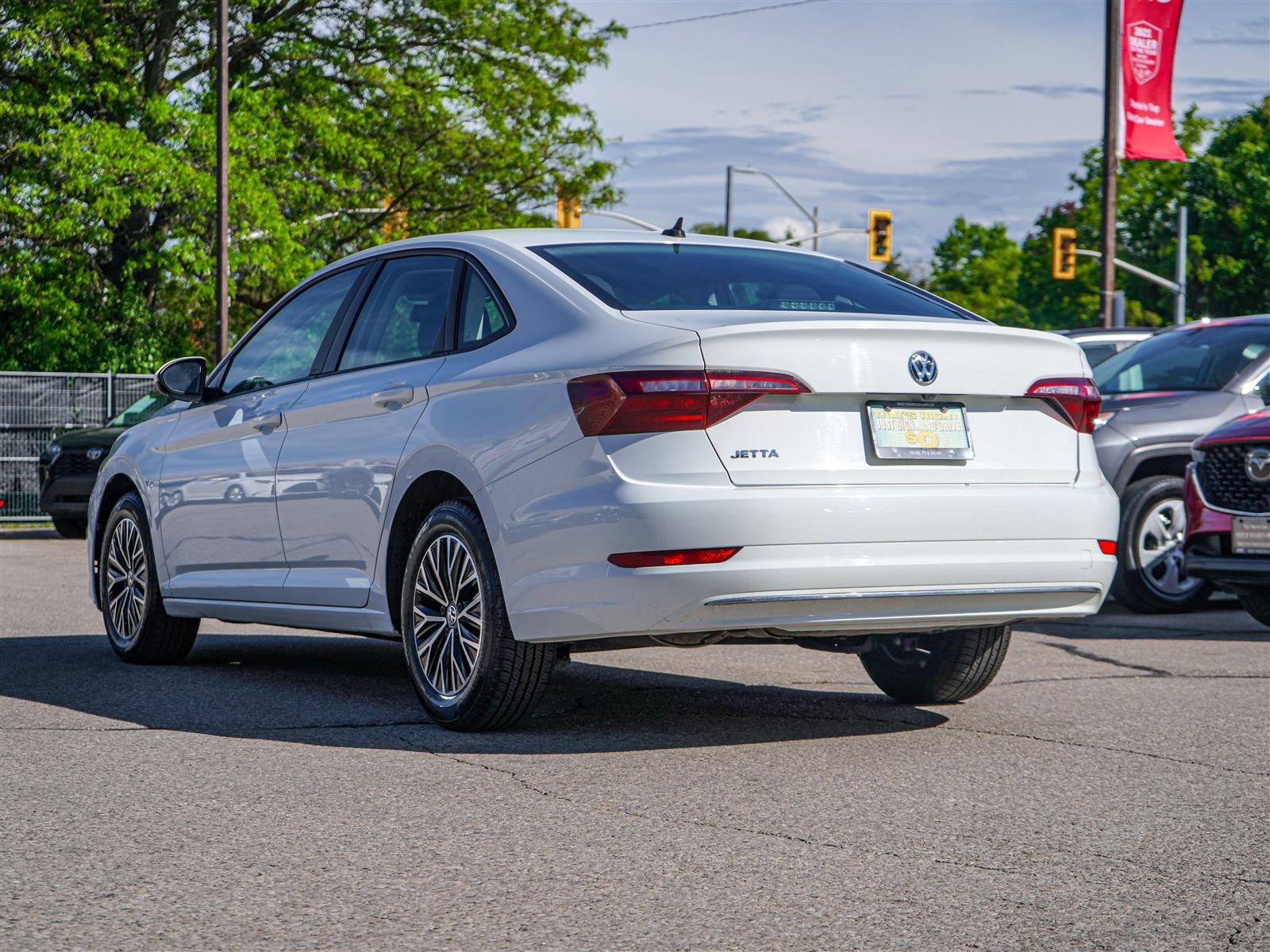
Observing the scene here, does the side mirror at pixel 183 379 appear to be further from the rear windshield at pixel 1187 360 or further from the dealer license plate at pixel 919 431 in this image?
the rear windshield at pixel 1187 360

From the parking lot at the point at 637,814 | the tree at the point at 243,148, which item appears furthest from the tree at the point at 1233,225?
the parking lot at the point at 637,814

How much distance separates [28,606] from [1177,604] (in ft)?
23.7

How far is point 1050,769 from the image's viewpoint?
5.41m

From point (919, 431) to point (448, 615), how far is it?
1.72 m

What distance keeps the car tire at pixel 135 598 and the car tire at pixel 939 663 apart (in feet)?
10.5

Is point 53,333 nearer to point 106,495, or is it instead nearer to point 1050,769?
point 106,495

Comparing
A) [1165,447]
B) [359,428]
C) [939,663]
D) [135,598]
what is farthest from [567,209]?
[939,663]

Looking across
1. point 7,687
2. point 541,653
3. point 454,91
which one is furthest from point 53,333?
point 541,653

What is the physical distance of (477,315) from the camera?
616cm

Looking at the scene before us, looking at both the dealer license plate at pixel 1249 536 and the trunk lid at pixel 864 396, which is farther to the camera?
the dealer license plate at pixel 1249 536

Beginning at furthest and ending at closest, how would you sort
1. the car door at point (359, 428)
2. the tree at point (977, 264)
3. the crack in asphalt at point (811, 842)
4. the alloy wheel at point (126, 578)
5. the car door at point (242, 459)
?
the tree at point (977, 264), the alloy wheel at point (126, 578), the car door at point (242, 459), the car door at point (359, 428), the crack in asphalt at point (811, 842)

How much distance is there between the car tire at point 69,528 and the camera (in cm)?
1964

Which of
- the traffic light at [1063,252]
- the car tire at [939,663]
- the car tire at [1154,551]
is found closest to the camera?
the car tire at [939,663]

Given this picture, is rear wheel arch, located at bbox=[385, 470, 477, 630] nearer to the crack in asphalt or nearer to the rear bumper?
the rear bumper
